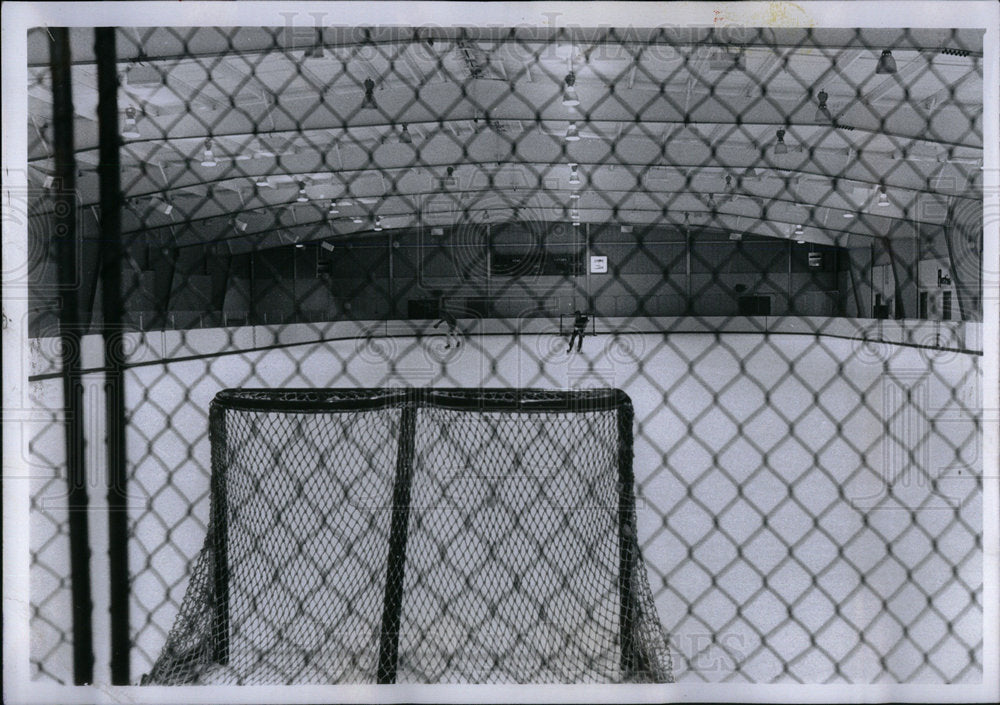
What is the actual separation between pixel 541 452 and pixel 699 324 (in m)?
14.6

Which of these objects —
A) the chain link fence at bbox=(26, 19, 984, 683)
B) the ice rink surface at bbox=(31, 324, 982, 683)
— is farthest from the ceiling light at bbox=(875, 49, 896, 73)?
the ice rink surface at bbox=(31, 324, 982, 683)

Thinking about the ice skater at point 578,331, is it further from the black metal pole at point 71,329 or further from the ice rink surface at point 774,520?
the black metal pole at point 71,329

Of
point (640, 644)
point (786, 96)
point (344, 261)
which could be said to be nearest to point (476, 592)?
point (640, 644)

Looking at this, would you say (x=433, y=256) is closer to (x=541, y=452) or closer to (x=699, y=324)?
(x=699, y=324)

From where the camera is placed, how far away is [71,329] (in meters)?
0.89

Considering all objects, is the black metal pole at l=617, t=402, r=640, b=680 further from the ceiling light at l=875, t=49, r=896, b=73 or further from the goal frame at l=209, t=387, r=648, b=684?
the ceiling light at l=875, t=49, r=896, b=73

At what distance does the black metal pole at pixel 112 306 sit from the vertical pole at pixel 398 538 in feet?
1.31

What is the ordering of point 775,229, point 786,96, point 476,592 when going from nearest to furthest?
point 476,592
point 786,96
point 775,229

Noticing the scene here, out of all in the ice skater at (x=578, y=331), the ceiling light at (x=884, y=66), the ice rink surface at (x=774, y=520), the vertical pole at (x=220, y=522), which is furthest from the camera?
the ice skater at (x=578, y=331)

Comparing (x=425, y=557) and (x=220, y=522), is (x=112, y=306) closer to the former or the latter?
(x=220, y=522)

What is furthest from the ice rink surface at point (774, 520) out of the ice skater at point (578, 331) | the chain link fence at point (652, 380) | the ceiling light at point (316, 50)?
the ceiling light at point (316, 50)

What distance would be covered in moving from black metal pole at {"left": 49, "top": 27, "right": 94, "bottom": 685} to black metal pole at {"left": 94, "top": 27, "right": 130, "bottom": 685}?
29mm

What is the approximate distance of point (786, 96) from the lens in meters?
8.05

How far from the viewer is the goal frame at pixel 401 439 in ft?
4.03
